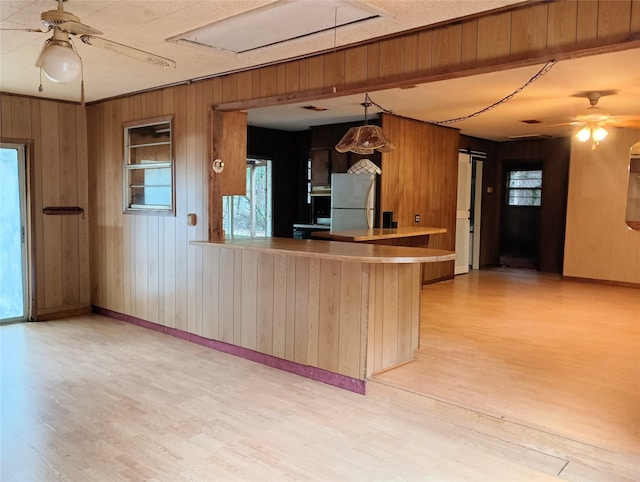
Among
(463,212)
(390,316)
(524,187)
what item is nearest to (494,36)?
(390,316)

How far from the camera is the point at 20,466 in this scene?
8.91ft

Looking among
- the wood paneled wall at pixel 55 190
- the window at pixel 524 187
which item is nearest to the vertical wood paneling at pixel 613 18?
the wood paneled wall at pixel 55 190

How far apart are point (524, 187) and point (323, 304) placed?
8043mm

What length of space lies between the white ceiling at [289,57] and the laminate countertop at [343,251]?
1504 mm

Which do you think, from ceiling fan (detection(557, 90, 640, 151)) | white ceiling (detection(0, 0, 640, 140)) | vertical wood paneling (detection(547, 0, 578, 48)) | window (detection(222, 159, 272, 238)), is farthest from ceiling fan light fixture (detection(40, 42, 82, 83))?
window (detection(222, 159, 272, 238))

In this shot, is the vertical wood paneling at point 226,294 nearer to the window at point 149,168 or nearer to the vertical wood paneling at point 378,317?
the window at point 149,168

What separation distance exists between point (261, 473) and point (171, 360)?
211cm

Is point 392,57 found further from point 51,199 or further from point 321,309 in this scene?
point 51,199

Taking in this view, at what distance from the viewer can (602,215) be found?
324 inches

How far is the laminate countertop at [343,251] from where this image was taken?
3.44m

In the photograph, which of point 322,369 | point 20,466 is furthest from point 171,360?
point 20,466

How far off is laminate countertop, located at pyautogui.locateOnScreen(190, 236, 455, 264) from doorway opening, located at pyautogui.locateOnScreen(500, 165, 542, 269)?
691 centimetres

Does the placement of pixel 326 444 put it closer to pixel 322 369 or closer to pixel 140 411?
pixel 322 369

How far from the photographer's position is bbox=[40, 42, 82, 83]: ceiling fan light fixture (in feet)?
8.45
